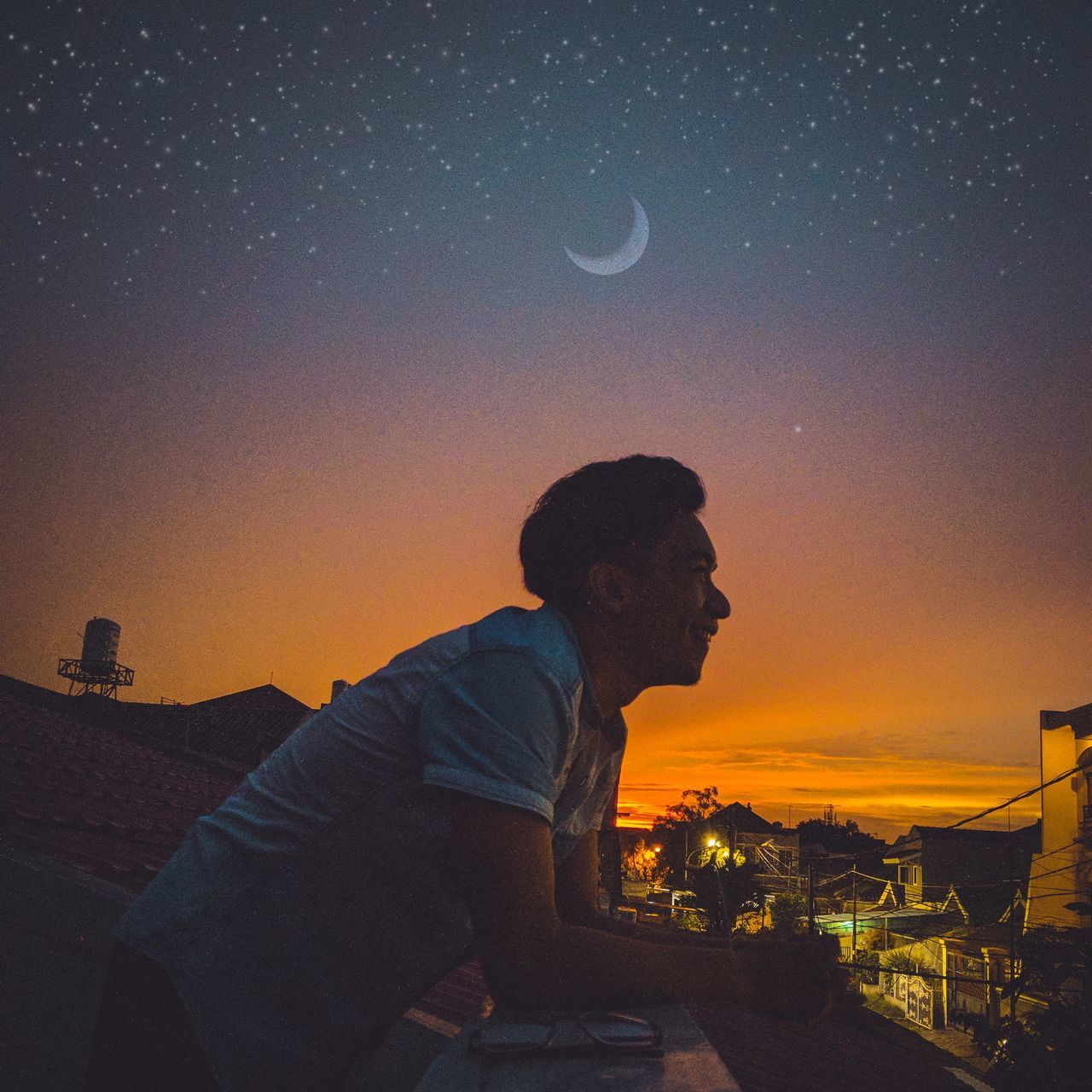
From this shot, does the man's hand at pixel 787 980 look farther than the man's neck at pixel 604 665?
No

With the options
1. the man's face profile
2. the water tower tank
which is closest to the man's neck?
the man's face profile

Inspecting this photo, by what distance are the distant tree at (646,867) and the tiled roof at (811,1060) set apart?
188ft

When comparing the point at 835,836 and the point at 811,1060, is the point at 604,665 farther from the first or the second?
the point at 835,836

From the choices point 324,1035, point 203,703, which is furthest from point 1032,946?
point 203,703

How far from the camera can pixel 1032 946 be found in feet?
18.9

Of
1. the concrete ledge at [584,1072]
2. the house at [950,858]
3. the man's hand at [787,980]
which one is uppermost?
the man's hand at [787,980]

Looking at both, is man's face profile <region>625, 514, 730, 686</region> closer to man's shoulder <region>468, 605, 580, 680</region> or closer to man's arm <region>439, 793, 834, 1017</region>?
man's shoulder <region>468, 605, 580, 680</region>

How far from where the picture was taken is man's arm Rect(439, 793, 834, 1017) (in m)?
1.22

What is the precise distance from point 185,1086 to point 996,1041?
7578mm

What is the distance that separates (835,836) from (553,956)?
107 m

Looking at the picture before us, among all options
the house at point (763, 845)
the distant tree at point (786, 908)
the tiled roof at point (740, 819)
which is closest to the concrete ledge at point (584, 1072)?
the house at point (763, 845)

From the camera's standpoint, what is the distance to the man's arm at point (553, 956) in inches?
48.0

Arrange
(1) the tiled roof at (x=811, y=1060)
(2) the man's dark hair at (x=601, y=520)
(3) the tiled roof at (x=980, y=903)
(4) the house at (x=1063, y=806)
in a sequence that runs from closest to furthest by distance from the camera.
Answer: (2) the man's dark hair at (x=601, y=520) < (1) the tiled roof at (x=811, y=1060) < (4) the house at (x=1063, y=806) < (3) the tiled roof at (x=980, y=903)

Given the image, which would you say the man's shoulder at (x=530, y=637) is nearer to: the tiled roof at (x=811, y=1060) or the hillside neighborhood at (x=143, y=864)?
the hillside neighborhood at (x=143, y=864)
